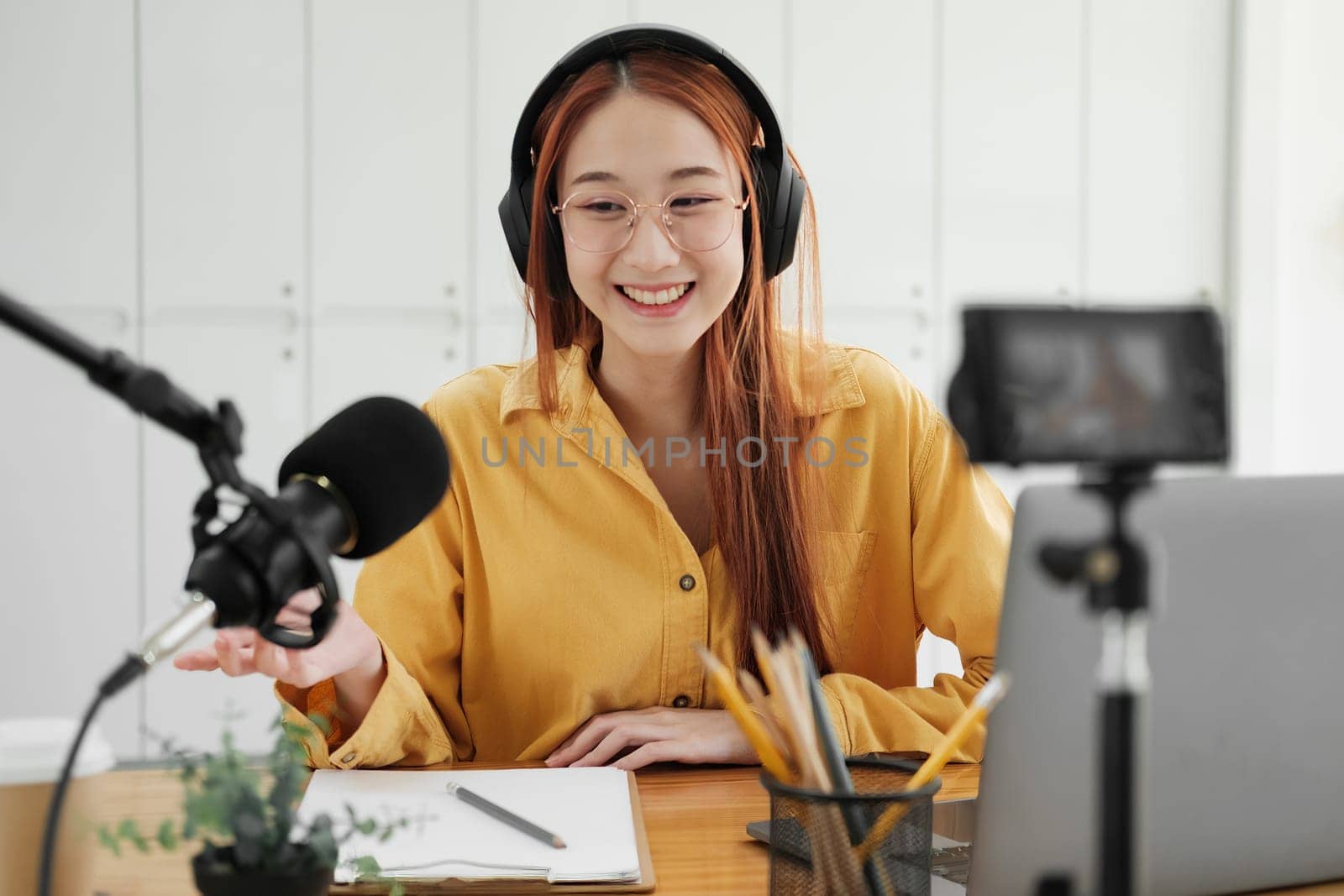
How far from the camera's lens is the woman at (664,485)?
4.00 ft

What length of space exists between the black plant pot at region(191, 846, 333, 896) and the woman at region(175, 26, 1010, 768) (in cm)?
55

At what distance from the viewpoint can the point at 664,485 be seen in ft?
4.47

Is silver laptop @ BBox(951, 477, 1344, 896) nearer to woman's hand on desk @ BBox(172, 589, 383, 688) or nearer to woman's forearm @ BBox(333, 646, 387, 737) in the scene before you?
woman's hand on desk @ BBox(172, 589, 383, 688)

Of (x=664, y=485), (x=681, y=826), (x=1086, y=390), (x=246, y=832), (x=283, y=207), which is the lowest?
(x=681, y=826)

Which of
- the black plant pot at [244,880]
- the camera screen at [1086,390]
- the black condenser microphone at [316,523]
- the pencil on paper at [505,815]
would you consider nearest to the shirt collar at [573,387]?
the pencil on paper at [505,815]

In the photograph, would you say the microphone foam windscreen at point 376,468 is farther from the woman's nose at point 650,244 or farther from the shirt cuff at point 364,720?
the woman's nose at point 650,244

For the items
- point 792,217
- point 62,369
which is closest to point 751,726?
point 792,217

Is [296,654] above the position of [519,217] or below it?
below

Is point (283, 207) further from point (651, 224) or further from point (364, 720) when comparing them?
point (364, 720)

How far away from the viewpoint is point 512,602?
1.28m

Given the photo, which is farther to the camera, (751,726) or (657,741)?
(657,741)

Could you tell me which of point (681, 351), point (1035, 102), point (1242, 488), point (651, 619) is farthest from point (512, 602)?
point (1035, 102)

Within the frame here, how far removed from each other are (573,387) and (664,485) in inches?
6.1

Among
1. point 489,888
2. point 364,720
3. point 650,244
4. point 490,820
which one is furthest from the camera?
point 650,244
